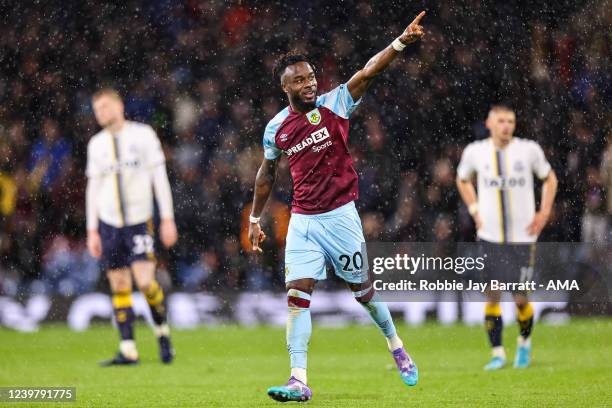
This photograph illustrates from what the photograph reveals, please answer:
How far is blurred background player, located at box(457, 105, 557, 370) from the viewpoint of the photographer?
990cm

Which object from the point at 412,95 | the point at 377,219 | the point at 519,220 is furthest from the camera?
the point at 412,95

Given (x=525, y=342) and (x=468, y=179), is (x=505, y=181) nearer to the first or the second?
(x=468, y=179)

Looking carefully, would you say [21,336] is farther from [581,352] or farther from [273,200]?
[581,352]

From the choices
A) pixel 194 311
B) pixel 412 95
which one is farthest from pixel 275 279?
pixel 412 95

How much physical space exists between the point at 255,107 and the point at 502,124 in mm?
4974

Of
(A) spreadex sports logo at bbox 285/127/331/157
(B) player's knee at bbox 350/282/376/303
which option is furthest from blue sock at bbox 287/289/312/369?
(A) spreadex sports logo at bbox 285/127/331/157

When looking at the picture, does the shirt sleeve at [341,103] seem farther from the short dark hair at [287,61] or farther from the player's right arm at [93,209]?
the player's right arm at [93,209]

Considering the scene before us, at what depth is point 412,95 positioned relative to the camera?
14492mm

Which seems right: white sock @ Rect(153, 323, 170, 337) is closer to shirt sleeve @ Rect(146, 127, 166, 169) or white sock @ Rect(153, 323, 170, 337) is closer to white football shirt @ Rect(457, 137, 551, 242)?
shirt sleeve @ Rect(146, 127, 166, 169)

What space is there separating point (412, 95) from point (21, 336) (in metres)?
5.63

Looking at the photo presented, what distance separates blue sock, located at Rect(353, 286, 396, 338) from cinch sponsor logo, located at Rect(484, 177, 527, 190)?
3.43 meters

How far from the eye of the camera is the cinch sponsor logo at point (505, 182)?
10359 mm

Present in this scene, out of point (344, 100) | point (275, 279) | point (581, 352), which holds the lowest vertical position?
point (581, 352)

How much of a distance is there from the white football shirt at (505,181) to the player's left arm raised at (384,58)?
11.5ft
